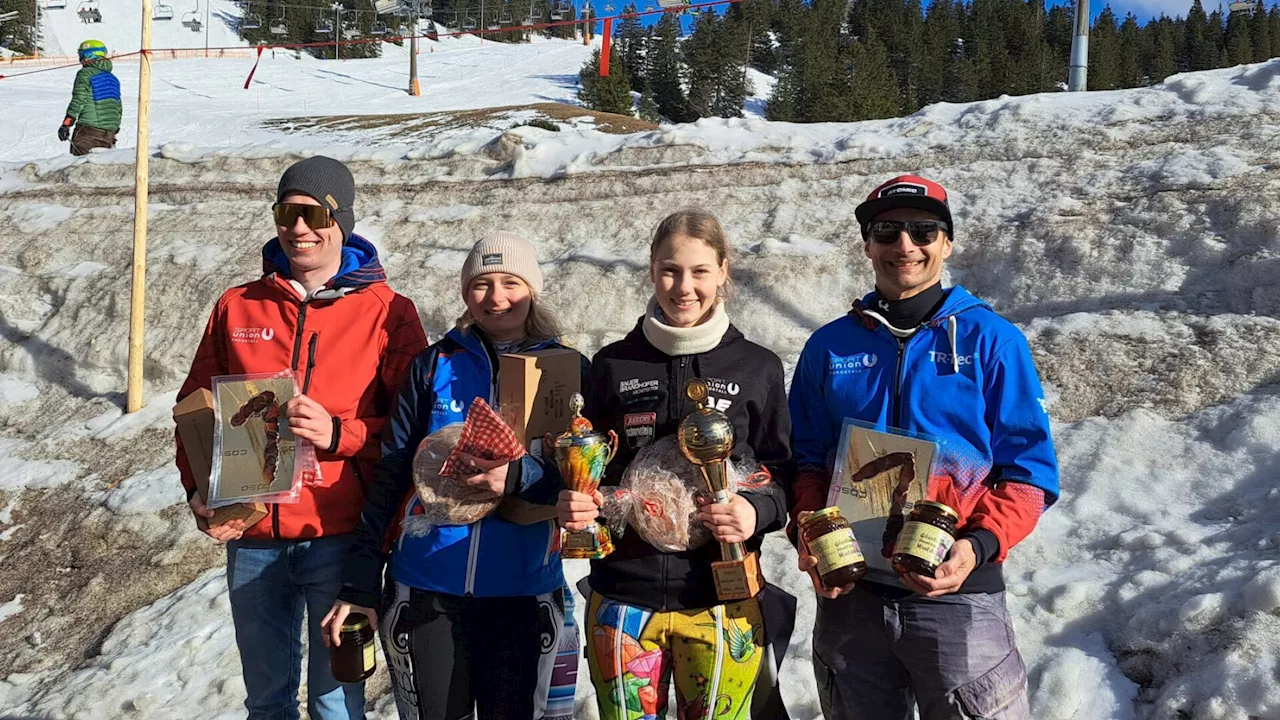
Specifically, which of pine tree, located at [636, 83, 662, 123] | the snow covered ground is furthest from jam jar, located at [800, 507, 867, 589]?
pine tree, located at [636, 83, 662, 123]

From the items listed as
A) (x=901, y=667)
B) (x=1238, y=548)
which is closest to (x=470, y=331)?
(x=901, y=667)

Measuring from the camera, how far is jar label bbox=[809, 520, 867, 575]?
2355mm

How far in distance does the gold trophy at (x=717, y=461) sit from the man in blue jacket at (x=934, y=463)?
0.57 ft

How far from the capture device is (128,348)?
877 cm

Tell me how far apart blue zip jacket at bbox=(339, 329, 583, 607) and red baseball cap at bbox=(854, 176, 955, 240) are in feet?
3.87

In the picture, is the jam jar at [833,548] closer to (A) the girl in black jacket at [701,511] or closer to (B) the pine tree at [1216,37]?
(A) the girl in black jacket at [701,511]

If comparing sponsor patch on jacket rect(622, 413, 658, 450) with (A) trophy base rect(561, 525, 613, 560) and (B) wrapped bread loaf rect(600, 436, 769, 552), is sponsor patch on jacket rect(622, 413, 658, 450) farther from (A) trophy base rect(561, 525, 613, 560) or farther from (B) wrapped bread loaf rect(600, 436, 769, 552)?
(A) trophy base rect(561, 525, 613, 560)

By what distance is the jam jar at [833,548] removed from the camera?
236 cm

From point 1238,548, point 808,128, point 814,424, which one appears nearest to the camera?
point 814,424

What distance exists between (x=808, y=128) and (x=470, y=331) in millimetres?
7882

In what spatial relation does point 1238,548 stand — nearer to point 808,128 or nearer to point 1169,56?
point 808,128

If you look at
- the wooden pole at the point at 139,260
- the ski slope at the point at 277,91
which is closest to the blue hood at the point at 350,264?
the wooden pole at the point at 139,260

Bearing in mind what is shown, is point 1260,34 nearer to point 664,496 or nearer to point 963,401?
point 963,401

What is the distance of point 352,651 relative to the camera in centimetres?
277
